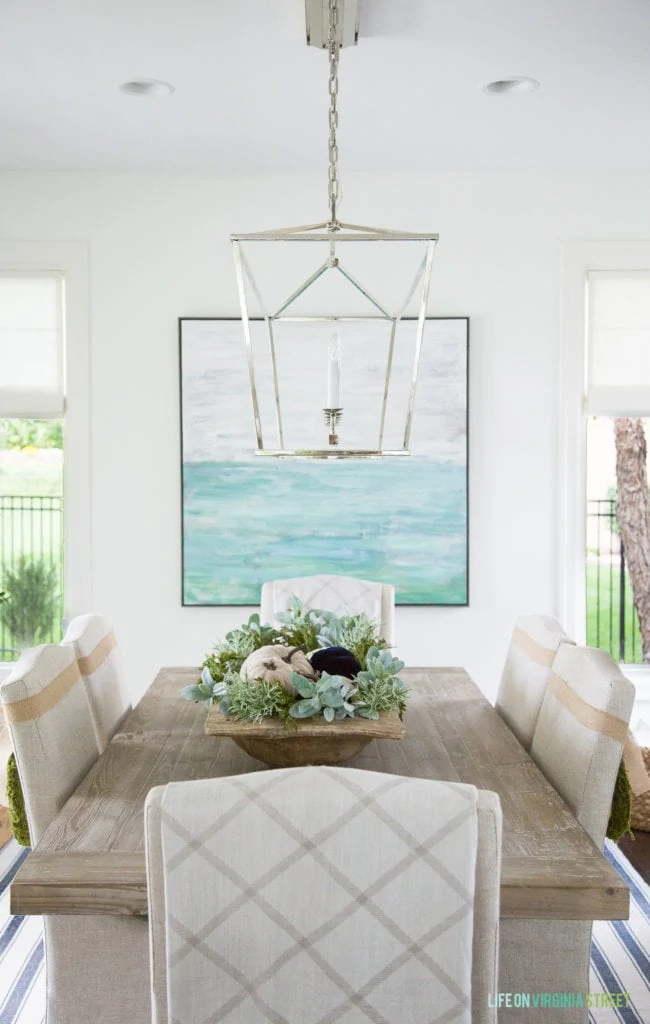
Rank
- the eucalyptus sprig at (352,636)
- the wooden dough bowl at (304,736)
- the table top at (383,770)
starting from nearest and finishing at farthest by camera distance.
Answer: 1. the table top at (383,770)
2. the wooden dough bowl at (304,736)
3. the eucalyptus sprig at (352,636)

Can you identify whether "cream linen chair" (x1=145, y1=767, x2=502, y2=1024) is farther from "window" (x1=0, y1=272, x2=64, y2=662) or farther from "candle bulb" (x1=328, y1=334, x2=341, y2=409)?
"window" (x1=0, y1=272, x2=64, y2=662)

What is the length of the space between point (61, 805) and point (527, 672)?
1113 mm

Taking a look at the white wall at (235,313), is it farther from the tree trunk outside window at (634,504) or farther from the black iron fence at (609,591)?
the tree trunk outside window at (634,504)

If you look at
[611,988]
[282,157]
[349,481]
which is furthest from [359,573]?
[611,988]

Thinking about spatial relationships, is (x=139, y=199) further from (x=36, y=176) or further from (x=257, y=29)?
(x=257, y=29)

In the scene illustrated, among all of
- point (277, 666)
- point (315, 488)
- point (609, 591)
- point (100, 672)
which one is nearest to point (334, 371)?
point (277, 666)

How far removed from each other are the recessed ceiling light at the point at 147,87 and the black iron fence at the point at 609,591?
2264 millimetres

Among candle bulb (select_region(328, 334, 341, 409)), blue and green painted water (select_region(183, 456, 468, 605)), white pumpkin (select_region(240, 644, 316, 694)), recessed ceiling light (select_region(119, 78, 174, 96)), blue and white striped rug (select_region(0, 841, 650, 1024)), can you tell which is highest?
recessed ceiling light (select_region(119, 78, 174, 96))

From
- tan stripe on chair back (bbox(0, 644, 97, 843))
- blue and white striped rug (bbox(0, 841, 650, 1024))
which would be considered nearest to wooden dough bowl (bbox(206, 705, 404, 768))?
tan stripe on chair back (bbox(0, 644, 97, 843))

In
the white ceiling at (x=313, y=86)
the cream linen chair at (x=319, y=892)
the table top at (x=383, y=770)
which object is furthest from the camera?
the white ceiling at (x=313, y=86)

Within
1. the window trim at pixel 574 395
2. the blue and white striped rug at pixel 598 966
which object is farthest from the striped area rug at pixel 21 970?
the window trim at pixel 574 395

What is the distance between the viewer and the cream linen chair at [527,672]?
2.11 m

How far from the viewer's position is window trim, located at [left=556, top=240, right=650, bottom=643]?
3680mm

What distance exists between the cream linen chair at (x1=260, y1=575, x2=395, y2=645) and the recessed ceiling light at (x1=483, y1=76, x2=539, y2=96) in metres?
1.58
